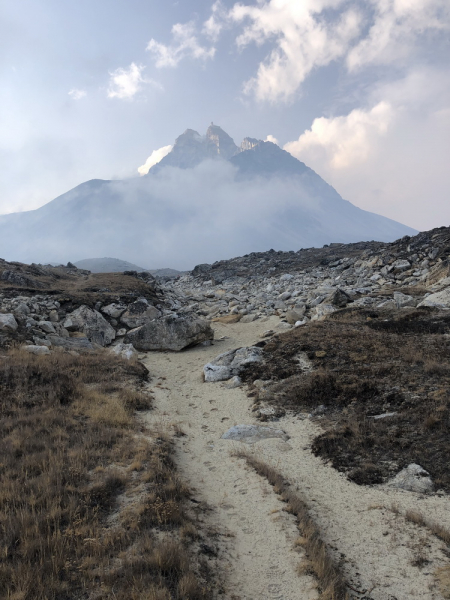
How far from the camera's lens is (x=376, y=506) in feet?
21.8

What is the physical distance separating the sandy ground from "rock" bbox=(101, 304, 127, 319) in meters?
18.0

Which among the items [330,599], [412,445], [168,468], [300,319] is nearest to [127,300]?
[300,319]

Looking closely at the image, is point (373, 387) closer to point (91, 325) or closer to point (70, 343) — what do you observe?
point (70, 343)

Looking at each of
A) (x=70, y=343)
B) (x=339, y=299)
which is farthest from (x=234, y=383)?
(x=339, y=299)

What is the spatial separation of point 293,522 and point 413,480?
3.08 m

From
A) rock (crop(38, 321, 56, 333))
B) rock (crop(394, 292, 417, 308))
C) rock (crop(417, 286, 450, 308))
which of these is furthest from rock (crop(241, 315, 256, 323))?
rock (crop(38, 321, 56, 333))

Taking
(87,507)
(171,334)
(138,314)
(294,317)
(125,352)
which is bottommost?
(87,507)

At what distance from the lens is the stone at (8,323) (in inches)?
739

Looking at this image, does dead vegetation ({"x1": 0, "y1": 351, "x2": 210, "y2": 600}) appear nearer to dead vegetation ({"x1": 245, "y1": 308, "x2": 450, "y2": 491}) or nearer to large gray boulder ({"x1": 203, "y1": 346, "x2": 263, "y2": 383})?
dead vegetation ({"x1": 245, "y1": 308, "x2": 450, "y2": 491})

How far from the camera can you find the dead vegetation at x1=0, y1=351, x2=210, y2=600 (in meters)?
4.34

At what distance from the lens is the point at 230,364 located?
17266mm

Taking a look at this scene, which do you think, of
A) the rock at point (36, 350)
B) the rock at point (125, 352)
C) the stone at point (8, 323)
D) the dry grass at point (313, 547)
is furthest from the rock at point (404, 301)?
the stone at point (8, 323)

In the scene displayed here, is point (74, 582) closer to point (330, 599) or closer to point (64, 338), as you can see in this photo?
point (330, 599)

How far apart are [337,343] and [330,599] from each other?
13.0m
